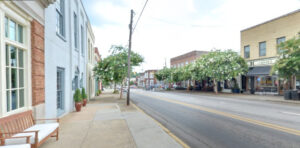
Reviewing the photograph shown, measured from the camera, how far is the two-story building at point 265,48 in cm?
2053

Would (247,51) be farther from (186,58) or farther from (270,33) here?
(186,58)

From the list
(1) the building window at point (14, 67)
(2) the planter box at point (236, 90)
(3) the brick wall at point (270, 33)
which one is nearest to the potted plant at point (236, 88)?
(2) the planter box at point (236, 90)

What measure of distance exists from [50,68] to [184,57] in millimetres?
43123

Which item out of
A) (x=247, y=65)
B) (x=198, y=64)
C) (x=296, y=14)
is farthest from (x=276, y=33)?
(x=198, y=64)

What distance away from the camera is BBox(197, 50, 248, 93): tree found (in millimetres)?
23688

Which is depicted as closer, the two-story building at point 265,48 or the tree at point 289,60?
the tree at point 289,60

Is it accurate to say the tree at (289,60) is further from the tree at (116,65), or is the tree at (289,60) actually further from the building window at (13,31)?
the building window at (13,31)

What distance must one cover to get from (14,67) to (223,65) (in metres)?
24.4

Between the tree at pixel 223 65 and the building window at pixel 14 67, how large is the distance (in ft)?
77.5

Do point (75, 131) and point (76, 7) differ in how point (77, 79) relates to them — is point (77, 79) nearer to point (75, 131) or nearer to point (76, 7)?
point (76, 7)

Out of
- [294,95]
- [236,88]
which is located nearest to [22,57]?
[294,95]

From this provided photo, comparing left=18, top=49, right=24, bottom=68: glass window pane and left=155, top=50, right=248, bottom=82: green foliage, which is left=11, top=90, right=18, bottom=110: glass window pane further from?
left=155, top=50, right=248, bottom=82: green foliage

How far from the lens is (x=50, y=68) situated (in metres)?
6.70

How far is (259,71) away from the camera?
22797 millimetres
